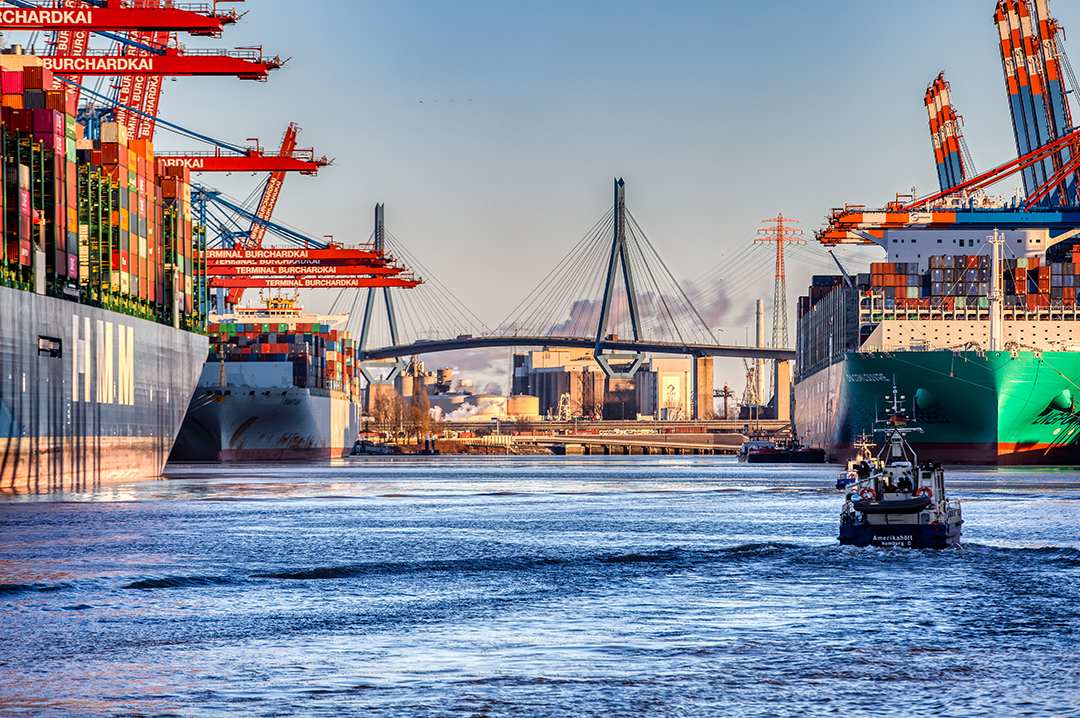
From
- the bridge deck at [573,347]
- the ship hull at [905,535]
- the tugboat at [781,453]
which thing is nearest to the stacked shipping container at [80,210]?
the ship hull at [905,535]

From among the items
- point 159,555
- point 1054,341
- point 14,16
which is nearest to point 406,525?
point 159,555

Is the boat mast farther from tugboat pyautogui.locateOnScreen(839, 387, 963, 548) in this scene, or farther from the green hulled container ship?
tugboat pyautogui.locateOnScreen(839, 387, 963, 548)

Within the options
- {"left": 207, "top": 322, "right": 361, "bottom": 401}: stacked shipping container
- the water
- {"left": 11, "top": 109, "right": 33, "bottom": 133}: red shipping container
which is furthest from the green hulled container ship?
{"left": 11, "top": 109, "right": 33, "bottom": 133}: red shipping container

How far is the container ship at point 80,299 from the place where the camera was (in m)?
51.0

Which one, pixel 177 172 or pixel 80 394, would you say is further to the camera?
Result: pixel 177 172

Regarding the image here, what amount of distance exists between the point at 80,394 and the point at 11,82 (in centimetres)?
1338

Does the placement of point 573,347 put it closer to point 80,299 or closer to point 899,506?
point 80,299

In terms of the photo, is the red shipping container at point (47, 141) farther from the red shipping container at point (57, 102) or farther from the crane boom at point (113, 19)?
the crane boom at point (113, 19)

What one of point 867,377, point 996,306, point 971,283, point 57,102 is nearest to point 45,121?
point 57,102

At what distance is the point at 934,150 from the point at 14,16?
8426cm

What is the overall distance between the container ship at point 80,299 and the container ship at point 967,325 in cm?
4192

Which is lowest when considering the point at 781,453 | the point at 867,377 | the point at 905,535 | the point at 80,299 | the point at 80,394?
the point at 781,453

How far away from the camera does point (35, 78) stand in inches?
2194

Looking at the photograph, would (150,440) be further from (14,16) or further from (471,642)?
(471,642)
